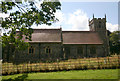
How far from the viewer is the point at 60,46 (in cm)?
2562

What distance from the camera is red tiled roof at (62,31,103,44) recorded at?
97.8ft

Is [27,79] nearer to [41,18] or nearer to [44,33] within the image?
[41,18]

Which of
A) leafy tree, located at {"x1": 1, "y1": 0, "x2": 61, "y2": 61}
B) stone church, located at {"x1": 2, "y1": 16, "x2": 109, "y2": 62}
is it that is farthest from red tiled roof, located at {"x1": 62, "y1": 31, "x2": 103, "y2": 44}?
leafy tree, located at {"x1": 1, "y1": 0, "x2": 61, "y2": 61}

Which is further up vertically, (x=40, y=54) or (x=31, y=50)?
(x=31, y=50)

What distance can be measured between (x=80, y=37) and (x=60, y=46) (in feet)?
28.5

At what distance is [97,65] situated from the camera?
46.4 ft

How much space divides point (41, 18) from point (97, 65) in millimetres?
9513

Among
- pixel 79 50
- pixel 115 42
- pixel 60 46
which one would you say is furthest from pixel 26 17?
pixel 115 42

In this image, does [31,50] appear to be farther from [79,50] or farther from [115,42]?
[115,42]

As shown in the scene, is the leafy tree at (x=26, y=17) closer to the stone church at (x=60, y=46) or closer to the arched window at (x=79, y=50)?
the stone church at (x=60, y=46)

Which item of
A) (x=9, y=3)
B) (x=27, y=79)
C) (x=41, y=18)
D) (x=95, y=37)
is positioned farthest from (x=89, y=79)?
(x=95, y=37)

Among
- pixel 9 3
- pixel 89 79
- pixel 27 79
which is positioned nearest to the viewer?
pixel 9 3

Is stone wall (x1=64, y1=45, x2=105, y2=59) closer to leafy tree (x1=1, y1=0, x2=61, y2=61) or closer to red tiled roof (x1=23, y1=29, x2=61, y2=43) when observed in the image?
red tiled roof (x1=23, y1=29, x2=61, y2=43)

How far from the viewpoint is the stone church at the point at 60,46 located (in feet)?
83.3
